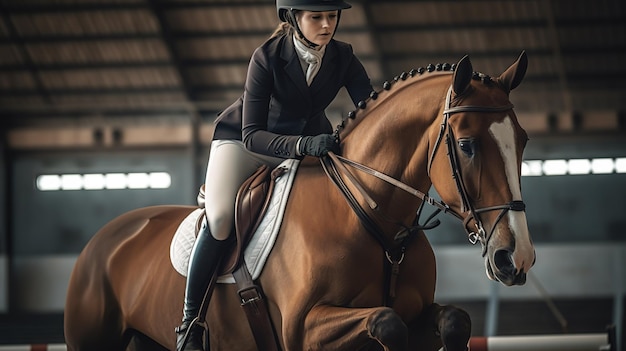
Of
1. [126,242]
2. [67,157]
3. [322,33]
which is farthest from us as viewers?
[67,157]

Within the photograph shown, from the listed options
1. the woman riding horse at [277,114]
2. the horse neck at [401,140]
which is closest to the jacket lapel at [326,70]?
the woman riding horse at [277,114]

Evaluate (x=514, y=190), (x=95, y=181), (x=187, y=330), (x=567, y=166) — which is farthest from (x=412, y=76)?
(x=95, y=181)

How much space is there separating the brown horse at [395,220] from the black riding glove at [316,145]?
0.28ft

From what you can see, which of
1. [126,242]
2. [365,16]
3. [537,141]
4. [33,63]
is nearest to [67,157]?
[33,63]

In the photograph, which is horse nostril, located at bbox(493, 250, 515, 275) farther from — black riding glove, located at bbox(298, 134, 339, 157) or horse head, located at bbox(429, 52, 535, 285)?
black riding glove, located at bbox(298, 134, 339, 157)

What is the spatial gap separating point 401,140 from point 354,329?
2.09 ft

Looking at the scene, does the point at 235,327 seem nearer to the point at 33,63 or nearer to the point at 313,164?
the point at 313,164

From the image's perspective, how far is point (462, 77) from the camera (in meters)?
2.86

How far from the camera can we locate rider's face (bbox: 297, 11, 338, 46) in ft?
10.5

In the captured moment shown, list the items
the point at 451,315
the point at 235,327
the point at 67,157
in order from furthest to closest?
the point at 67,157, the point at 235,327, the point at 451,315

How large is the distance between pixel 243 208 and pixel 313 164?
291 mm

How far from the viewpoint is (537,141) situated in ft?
41.6

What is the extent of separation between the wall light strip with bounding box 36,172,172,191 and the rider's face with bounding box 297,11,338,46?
10.2m

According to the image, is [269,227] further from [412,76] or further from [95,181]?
[95,181]
